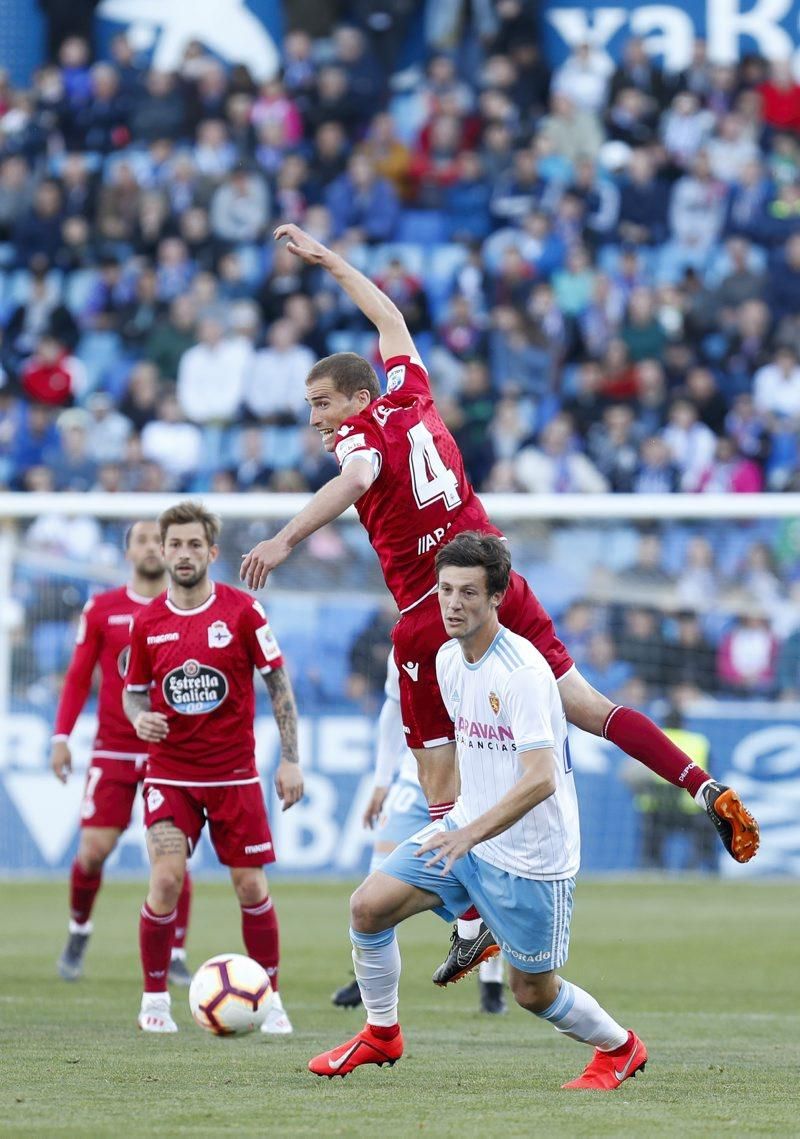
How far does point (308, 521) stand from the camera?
6992 mm

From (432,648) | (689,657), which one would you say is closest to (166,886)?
(432,648)

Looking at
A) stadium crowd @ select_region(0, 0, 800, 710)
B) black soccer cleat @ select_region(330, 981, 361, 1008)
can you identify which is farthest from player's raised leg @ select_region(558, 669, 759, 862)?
stadium crowd @ select_region(0, 0, 800, 710)

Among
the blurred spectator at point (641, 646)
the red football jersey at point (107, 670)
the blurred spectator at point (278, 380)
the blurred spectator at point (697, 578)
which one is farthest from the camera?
the blurred spectator at point (278, 380)

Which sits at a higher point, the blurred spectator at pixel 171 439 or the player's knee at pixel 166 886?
the blurred spectator at pixel 171 439

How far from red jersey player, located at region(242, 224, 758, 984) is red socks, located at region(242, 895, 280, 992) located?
142 centimetres

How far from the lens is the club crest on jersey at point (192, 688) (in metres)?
9.24

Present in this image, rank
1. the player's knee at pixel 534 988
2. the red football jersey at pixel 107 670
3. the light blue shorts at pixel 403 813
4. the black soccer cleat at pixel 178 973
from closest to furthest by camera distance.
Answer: the player's knee at pixel 534 988 < the light blue shorts at pixel 403 813 < the black soccer cleat at pixel 178 973 < the red football jersey at pixel 107 670

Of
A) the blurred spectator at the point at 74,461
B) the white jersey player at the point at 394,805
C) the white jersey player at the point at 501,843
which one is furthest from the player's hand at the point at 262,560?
the blurred spectator at the point at 74,461

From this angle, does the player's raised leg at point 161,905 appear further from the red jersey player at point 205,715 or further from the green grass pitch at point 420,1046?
the green grass pitch at point 420,1046

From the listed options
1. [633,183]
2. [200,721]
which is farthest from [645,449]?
[200,721]

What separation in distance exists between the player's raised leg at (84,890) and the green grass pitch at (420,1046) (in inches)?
5.9

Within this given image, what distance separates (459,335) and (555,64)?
6.47m

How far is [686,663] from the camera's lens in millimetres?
17750

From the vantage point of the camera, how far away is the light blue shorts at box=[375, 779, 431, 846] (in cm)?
988
